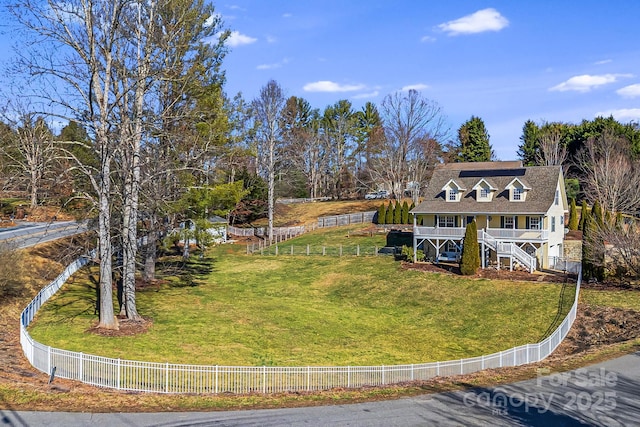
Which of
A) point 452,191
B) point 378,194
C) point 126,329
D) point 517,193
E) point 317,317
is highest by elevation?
point 452,191

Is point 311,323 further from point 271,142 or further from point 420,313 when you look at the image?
point 271,142

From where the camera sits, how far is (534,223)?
1410 inches

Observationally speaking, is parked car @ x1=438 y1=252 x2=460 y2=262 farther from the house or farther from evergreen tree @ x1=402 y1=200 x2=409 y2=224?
evergreen tree @ x1=402 y1=200 x2=409 y2=224

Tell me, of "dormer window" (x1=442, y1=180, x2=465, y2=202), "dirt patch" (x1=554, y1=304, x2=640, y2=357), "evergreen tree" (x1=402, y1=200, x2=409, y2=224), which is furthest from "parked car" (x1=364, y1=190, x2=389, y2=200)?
"dirt patch" (x1=554, y1=304, x2=640, y2=357)

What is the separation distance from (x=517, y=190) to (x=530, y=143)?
1797 inches

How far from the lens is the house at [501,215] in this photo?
35.1 metres

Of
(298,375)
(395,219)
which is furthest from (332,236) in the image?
(298,375)

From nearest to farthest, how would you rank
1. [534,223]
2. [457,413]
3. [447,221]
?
1. [457,413]
2. [534,223]
3. [447,221]

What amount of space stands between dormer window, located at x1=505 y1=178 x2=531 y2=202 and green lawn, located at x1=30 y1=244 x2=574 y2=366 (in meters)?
8.70

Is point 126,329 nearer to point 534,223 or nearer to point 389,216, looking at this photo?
point 534,223

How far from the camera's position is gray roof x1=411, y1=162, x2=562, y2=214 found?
119ft

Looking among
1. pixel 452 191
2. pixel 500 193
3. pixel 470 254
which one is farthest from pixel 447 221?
pixel 470 254

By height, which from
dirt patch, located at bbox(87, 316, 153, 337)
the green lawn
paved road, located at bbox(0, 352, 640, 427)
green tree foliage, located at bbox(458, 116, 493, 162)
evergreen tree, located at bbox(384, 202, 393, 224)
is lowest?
the green lawn

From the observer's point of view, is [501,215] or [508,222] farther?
[508,222]
